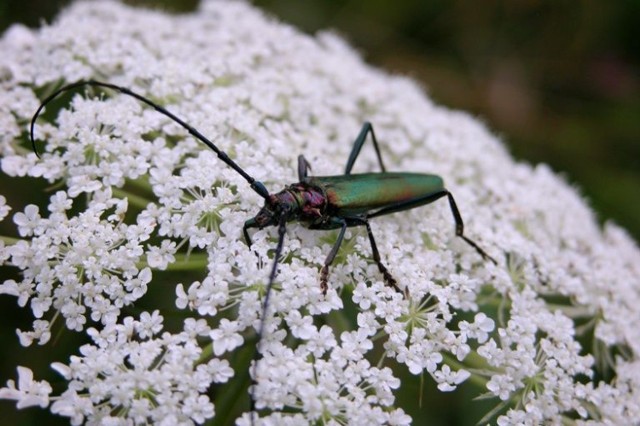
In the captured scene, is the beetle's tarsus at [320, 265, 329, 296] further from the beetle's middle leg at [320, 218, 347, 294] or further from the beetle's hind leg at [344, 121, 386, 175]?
the beetle's hind leg at [344, 121, 386, 175]

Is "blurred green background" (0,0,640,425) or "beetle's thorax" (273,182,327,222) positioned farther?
"blurred green background" (0,0,640,425)

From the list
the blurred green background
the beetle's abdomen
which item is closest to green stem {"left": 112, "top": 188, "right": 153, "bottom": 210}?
the beetle's abdomen

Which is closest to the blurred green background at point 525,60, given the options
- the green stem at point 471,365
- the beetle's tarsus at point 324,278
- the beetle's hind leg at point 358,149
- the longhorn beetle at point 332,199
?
the beetle's hind leg at point 358,149

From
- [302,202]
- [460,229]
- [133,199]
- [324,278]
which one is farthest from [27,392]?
[460,229]

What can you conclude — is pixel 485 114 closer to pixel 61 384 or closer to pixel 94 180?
pixel 94 180

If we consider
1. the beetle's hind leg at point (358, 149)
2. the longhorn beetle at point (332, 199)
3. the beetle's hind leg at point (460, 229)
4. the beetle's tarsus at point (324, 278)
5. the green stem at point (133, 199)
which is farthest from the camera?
the beetle's hind leg at point (358, 149)

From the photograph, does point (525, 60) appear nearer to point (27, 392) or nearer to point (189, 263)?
point (189, 263)

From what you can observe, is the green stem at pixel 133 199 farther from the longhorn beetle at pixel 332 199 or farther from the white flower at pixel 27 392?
the white flower at pixel 27 392
